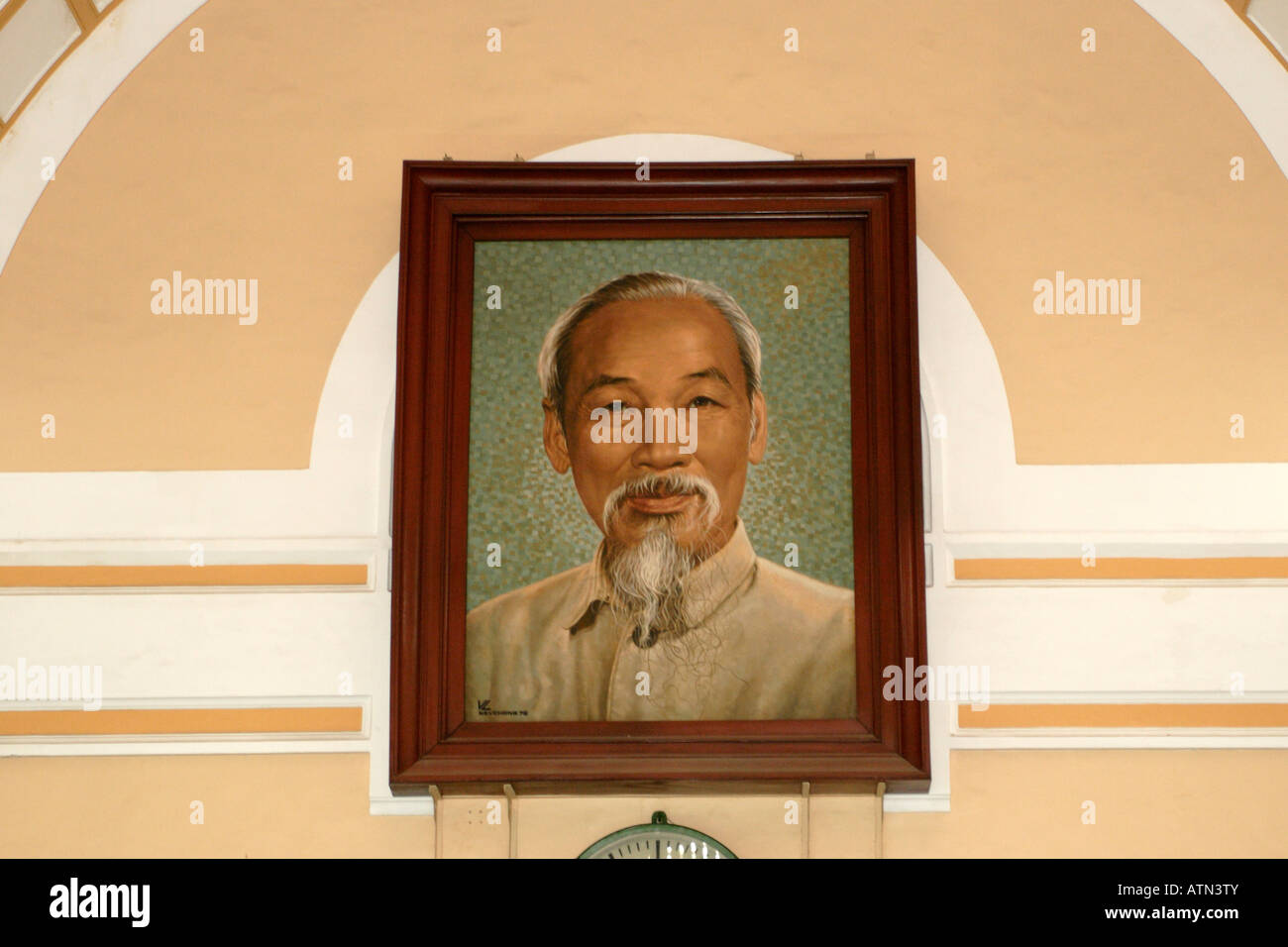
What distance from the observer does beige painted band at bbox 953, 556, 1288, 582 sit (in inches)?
139

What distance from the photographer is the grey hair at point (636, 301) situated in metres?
3.62

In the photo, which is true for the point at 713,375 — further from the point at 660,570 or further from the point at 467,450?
the point at 467,450

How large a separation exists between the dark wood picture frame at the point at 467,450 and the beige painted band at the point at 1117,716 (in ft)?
0.74

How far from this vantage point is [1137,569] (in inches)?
139

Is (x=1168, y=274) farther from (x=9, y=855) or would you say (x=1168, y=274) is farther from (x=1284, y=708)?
(x=9, y=855)

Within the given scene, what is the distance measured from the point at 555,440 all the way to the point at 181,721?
1233 millimetres

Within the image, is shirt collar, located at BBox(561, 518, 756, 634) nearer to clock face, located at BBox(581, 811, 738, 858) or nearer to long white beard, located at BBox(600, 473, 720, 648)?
long white beard, located at BBox(600, 473, 720, 648)

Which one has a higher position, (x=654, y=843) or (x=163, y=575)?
(x=163, y=575)

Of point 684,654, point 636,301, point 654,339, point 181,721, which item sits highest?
point 636,301

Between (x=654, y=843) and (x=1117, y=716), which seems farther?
(x=1117, y=716)

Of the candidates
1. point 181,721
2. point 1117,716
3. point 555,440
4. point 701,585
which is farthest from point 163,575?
point 1117,716

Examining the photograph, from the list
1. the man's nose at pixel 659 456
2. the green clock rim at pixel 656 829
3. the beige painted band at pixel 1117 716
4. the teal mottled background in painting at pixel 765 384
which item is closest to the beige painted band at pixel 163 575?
the teal mottled background in painting at pixel 765 384
